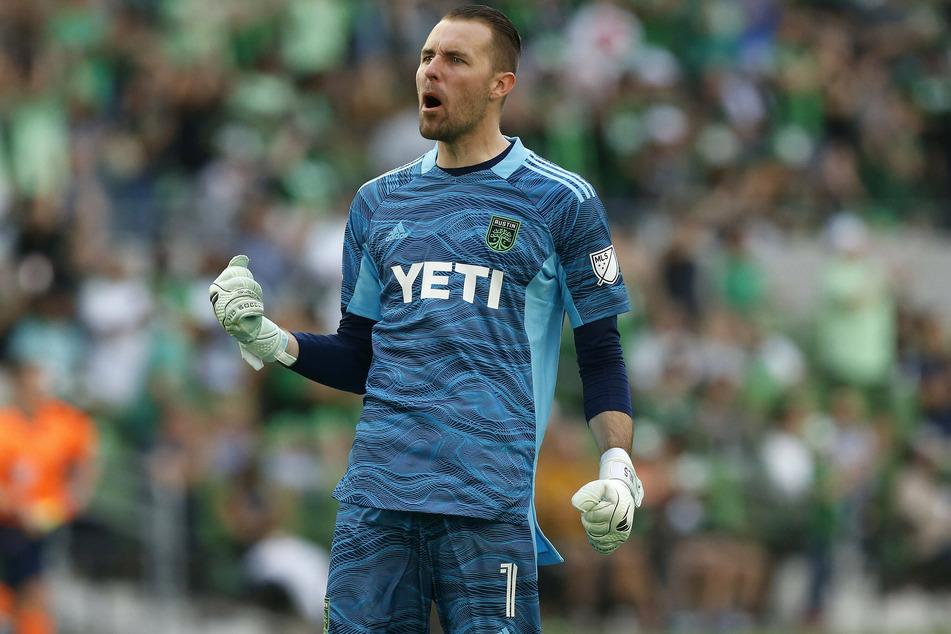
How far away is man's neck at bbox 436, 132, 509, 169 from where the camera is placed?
4191 millimetres

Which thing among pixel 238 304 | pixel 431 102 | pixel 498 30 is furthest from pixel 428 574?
pixel 498 30

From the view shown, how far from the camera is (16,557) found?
30.8ft

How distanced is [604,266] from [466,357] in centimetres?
50

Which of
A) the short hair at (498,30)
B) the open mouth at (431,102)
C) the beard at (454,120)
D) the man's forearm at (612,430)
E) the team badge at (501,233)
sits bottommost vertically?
the man's forearm at (612,430)

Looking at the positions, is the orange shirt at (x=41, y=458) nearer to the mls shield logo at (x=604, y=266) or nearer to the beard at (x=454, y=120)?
the beard at (x=454, y=120)

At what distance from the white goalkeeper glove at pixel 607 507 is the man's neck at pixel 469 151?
99cm

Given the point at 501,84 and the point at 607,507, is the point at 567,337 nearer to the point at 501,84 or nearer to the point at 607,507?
the point at 501,84

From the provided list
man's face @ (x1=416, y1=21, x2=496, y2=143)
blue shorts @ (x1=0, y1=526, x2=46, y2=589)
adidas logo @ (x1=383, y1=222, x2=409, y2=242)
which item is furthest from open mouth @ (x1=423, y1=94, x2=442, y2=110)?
blue shorts @ (x1=0, y1=526, x2=46, y2=589)

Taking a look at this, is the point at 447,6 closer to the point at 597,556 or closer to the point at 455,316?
the point at 597,556

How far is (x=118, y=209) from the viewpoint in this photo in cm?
1137

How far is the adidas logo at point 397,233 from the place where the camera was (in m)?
4.12

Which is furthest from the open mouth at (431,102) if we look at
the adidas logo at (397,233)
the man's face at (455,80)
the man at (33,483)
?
the man at (33,483)

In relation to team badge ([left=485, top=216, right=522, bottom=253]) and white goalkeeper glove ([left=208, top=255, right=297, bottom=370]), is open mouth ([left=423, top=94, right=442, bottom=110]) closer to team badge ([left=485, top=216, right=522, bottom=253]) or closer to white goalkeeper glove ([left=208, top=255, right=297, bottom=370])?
team badge ([left=485, top=216, right=522, bottom=253])

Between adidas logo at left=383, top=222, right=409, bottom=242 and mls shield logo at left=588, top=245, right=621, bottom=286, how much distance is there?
0.54 meters
